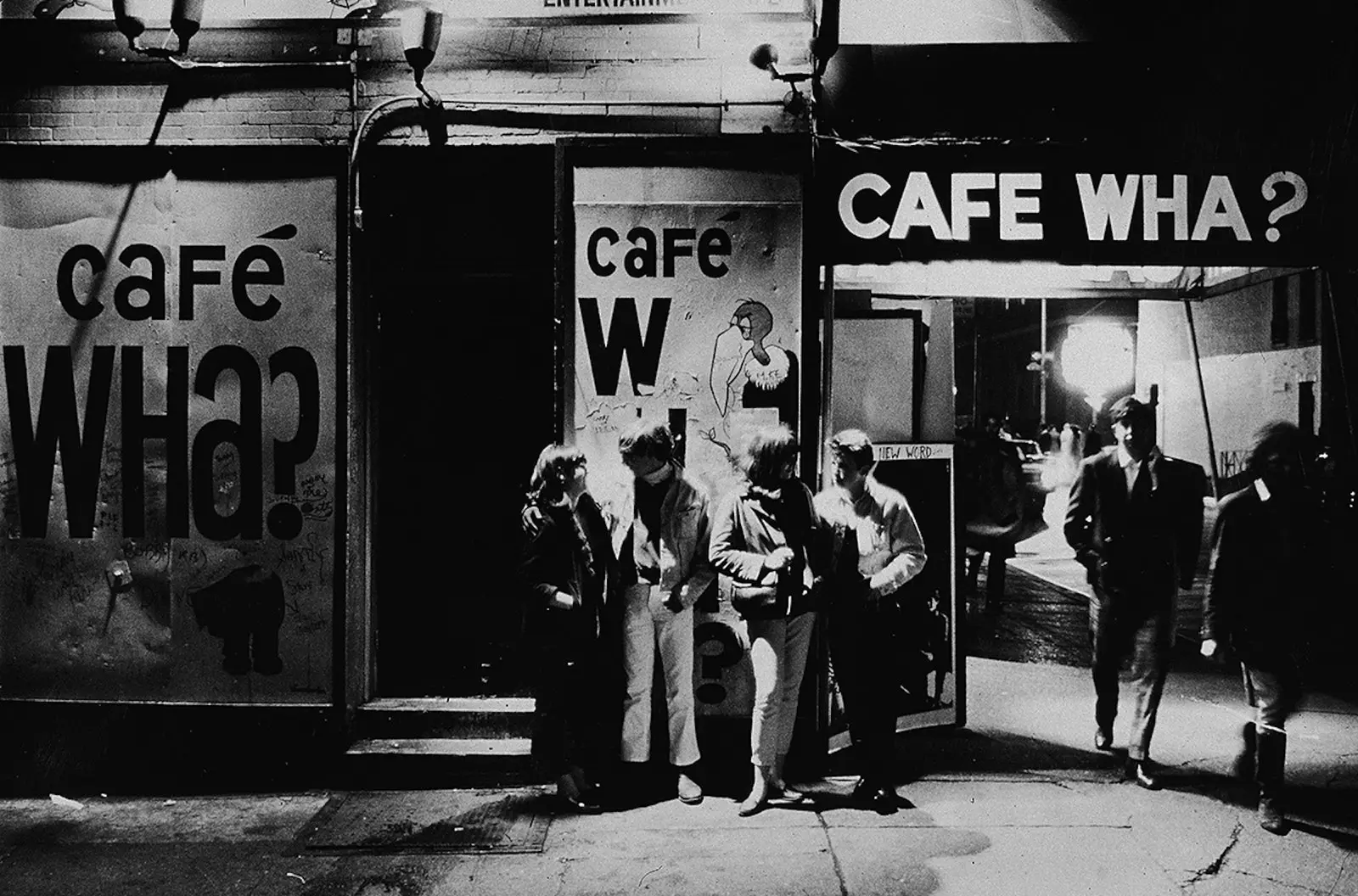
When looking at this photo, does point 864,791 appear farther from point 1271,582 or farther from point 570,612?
point 1271,582

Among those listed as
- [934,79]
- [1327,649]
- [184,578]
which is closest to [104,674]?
[184,578]

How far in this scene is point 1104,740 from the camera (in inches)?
249

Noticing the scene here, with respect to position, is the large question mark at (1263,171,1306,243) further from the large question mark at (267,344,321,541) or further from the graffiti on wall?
the large question mark at (267,344,321,541)

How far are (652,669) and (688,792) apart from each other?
0.68 m

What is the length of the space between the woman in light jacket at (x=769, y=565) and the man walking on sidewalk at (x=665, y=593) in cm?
29

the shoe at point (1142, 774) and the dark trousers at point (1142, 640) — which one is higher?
the dark trousers at point (1142, 640)

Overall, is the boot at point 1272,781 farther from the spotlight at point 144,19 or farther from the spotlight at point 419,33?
the spotlight at point 144,19

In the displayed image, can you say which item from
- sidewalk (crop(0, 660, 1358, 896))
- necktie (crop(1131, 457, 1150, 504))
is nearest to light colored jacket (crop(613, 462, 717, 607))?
sidewalk (crop(0, 660, 1358, 896))

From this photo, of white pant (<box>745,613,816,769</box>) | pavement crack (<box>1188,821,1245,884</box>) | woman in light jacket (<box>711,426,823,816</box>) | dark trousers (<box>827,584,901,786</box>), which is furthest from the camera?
dark trousers (<box>827,584,901,786</box>)

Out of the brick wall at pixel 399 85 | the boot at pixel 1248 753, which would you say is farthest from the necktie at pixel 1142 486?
the brick wall at pixel 399 85

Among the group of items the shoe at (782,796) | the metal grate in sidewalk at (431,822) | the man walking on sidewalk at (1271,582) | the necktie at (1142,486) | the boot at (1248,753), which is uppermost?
the necktie at (1142,486)

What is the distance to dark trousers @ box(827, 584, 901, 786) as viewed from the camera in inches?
215

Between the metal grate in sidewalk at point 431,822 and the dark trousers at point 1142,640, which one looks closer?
the metal grate in sidewalk at point 431,822

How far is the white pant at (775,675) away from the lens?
5348 millimetres
